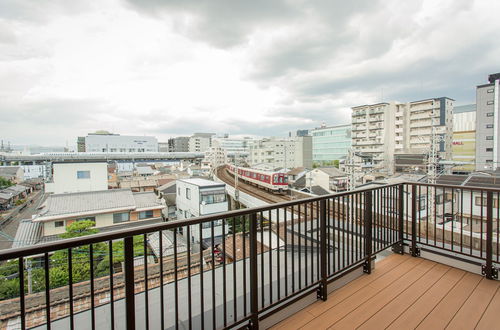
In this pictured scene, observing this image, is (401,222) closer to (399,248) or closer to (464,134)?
(399,248)

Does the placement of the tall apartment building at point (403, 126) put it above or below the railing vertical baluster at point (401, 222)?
above

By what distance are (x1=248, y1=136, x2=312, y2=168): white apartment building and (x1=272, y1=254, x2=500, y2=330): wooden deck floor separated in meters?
31.7

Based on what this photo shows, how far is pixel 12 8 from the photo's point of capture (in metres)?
5.68

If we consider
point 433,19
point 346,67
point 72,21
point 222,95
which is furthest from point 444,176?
point 72,21

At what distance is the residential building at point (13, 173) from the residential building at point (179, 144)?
47284 millimetres

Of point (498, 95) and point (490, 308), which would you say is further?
point (498, 95)

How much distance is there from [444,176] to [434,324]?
15.1 meters

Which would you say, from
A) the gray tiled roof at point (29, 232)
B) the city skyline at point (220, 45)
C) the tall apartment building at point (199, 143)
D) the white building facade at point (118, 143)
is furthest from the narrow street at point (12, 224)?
the tall apartment building at point (199, 143)

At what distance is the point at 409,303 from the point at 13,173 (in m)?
29.5

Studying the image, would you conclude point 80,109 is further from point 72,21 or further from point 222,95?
point 72,21

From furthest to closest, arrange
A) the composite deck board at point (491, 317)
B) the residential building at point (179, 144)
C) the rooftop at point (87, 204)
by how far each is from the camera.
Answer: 1. the residential building at point (179, 144)
2. the rooftop at point (87, 204)
3. the composite deck board at point (491, 317)

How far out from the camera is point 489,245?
1.90 metres

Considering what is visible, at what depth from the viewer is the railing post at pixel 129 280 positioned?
Answer: 886 mm

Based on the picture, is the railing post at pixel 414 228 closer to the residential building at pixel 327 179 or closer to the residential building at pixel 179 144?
the residential building at pixel 327 179
